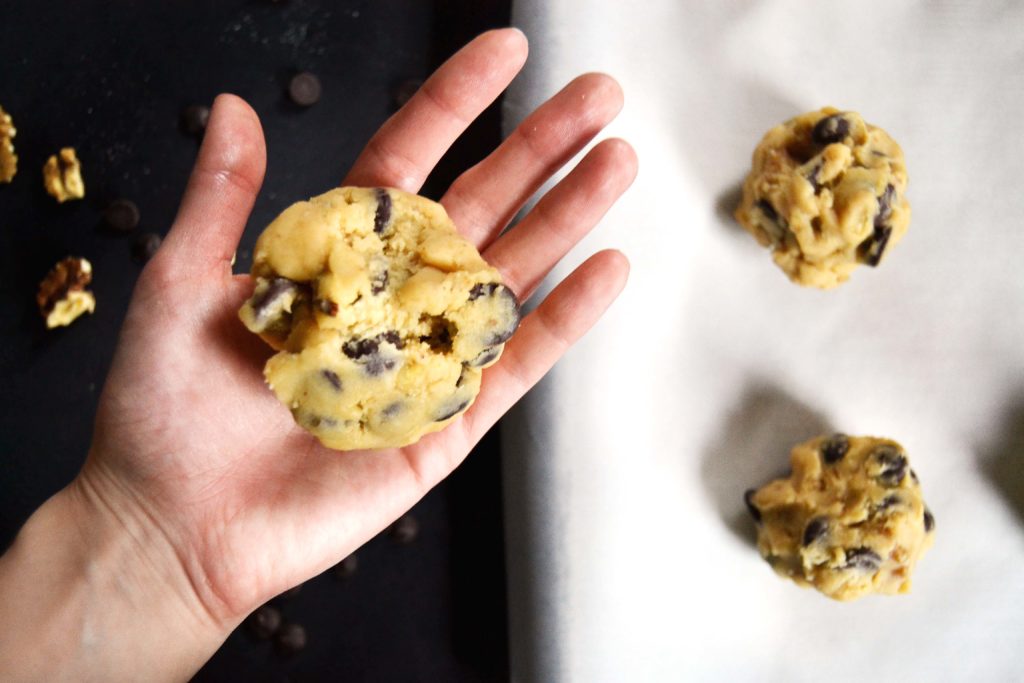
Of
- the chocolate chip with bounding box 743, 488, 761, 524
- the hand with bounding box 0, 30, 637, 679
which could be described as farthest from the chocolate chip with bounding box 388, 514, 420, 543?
the chocolate chip with bounding box 743, 488, 761, 524

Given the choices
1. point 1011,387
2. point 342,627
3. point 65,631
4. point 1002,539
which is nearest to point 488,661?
point 342,627

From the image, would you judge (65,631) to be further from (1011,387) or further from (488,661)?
(1011,387)

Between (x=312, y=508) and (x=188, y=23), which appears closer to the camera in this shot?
(x=312, y=508)

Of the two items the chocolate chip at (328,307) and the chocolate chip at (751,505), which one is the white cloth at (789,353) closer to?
the chocolate chip at (751,505)

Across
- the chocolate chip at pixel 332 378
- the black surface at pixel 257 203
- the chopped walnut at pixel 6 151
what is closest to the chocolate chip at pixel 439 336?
the chocolate chip at pixel 332 378

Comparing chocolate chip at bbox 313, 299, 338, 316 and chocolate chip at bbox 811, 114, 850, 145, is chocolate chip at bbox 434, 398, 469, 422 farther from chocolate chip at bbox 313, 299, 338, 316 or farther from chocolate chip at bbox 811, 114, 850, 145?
chocolate chip at bbox 811, 114, 850, 145

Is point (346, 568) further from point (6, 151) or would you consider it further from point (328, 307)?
point (6, 151)
